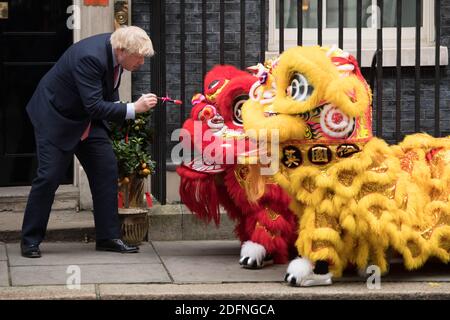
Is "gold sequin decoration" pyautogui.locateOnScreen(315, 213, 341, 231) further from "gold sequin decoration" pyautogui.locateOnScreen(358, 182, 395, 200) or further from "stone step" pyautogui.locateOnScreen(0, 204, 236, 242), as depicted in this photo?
"stone step" pyautogui.locateOnScreen(0, 204, 236, 242)

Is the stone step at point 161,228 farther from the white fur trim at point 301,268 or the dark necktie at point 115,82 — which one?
the white fur trim at point 301,268

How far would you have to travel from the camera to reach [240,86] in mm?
7676

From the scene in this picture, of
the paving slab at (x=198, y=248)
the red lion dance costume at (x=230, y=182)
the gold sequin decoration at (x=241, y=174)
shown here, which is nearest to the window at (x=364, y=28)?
the paving slab at (x=198, y=248)

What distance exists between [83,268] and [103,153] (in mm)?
916

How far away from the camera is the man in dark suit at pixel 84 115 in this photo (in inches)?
303

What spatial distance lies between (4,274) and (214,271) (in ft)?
4.50

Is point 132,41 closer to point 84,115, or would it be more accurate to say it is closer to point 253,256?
point 84,115

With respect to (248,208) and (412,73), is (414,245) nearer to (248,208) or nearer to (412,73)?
(248,208)

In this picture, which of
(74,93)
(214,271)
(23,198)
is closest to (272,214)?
(214,271)

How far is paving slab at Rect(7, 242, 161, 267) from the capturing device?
7.74 metres

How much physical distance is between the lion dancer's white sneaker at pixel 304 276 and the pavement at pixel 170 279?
2.0 inches

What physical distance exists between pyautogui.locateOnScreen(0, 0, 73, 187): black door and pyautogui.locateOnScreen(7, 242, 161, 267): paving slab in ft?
4.75

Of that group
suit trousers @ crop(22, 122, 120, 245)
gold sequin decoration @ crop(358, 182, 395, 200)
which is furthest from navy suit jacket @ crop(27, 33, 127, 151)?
gold sequin decoration @ crop(358, 182, 395, 200)
